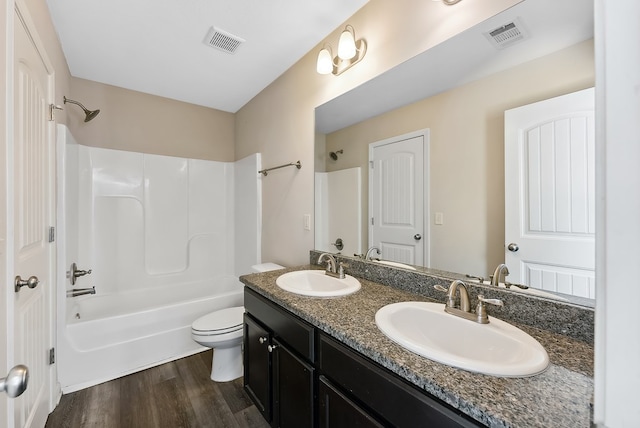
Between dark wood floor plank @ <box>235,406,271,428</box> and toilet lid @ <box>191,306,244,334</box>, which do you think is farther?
toilet lid @ <box>191,306,244,334</box>

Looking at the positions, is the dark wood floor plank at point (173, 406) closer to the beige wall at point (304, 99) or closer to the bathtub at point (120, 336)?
the bathtub at point (120, 336)

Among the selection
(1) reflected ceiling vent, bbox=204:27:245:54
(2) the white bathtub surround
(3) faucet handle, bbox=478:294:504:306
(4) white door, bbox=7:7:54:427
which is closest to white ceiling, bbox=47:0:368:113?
(1) reflected ceiling vent, bbox=204:27:245:54

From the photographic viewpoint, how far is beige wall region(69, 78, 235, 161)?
7.82ft

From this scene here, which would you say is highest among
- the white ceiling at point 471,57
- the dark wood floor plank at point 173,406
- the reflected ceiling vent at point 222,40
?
the reflected ceiling vent at point 222,40

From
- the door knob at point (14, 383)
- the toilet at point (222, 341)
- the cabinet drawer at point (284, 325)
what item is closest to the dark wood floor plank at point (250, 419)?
the toilet at point (222, 341)

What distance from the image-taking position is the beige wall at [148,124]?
238 centimetres

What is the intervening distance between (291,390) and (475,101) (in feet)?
4.89

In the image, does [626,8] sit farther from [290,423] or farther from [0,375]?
[0,375]

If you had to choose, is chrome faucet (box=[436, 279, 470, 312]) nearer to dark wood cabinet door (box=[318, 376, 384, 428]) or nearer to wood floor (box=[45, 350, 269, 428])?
dark wood cabinet door (box=[318, 376, 384, 428])

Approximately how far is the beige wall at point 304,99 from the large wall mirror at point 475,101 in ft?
0.30

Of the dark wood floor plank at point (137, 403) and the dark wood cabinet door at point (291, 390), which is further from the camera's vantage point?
the dark wood floor plank at point (137, 403)

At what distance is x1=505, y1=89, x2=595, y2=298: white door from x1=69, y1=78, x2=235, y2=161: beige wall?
9.49ft

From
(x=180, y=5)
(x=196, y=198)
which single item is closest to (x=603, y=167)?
(x=180, y=5)

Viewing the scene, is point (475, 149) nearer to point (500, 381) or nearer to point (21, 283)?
point (500, 381)
